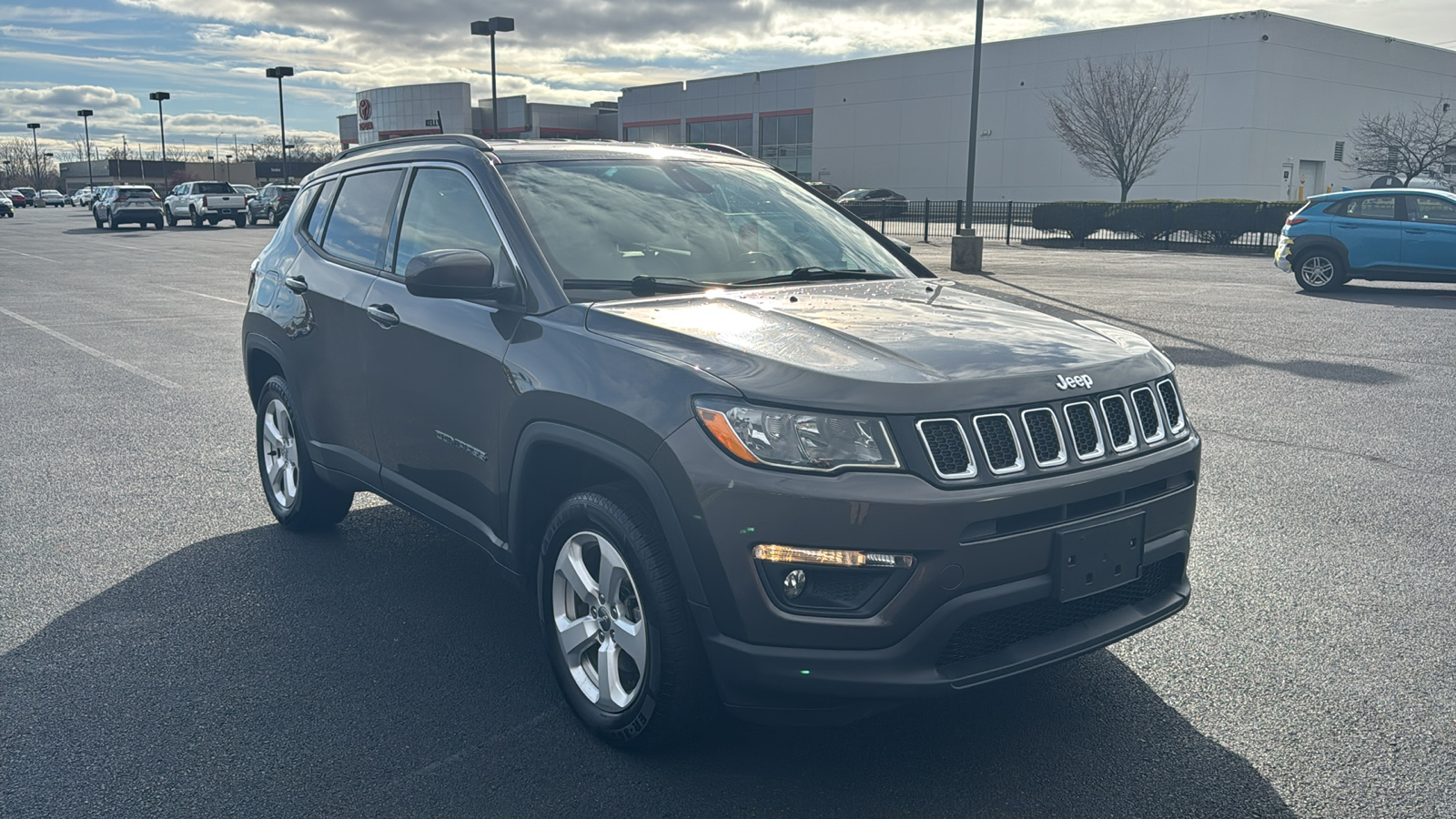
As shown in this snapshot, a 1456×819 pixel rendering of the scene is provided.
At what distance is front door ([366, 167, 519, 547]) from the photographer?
147 inches

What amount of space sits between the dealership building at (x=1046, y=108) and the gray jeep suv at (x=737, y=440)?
55.0 metres

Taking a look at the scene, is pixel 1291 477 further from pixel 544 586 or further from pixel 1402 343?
pixel 1402 343

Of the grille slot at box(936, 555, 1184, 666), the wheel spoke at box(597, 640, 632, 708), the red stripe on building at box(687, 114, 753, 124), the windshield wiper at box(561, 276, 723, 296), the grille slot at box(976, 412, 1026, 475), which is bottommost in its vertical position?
the wheel spoke at box(597, 640, 632, 708)

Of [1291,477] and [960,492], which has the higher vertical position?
[960,492]

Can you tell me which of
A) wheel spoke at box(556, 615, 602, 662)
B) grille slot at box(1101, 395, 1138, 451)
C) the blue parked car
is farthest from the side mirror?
the blue parked car

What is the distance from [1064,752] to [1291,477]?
391 centimetres

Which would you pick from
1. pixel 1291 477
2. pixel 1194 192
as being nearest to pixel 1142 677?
pixel 1291 477

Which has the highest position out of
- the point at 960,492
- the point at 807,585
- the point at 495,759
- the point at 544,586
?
the point at 960,492

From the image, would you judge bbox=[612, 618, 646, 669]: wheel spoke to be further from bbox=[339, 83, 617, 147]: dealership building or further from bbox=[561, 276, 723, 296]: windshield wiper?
bbox=[339, 83, 617, 147]: dealership building

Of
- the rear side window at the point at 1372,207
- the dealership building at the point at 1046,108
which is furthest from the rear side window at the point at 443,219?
the dealership building at the point at 1046,108

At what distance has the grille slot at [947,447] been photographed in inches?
109

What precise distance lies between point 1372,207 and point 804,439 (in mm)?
17780

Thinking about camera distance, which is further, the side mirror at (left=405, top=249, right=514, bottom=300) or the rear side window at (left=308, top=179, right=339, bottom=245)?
the rear side window at (left=308, top=179, right=339, bottom=245)

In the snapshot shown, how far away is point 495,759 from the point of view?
328 cm
